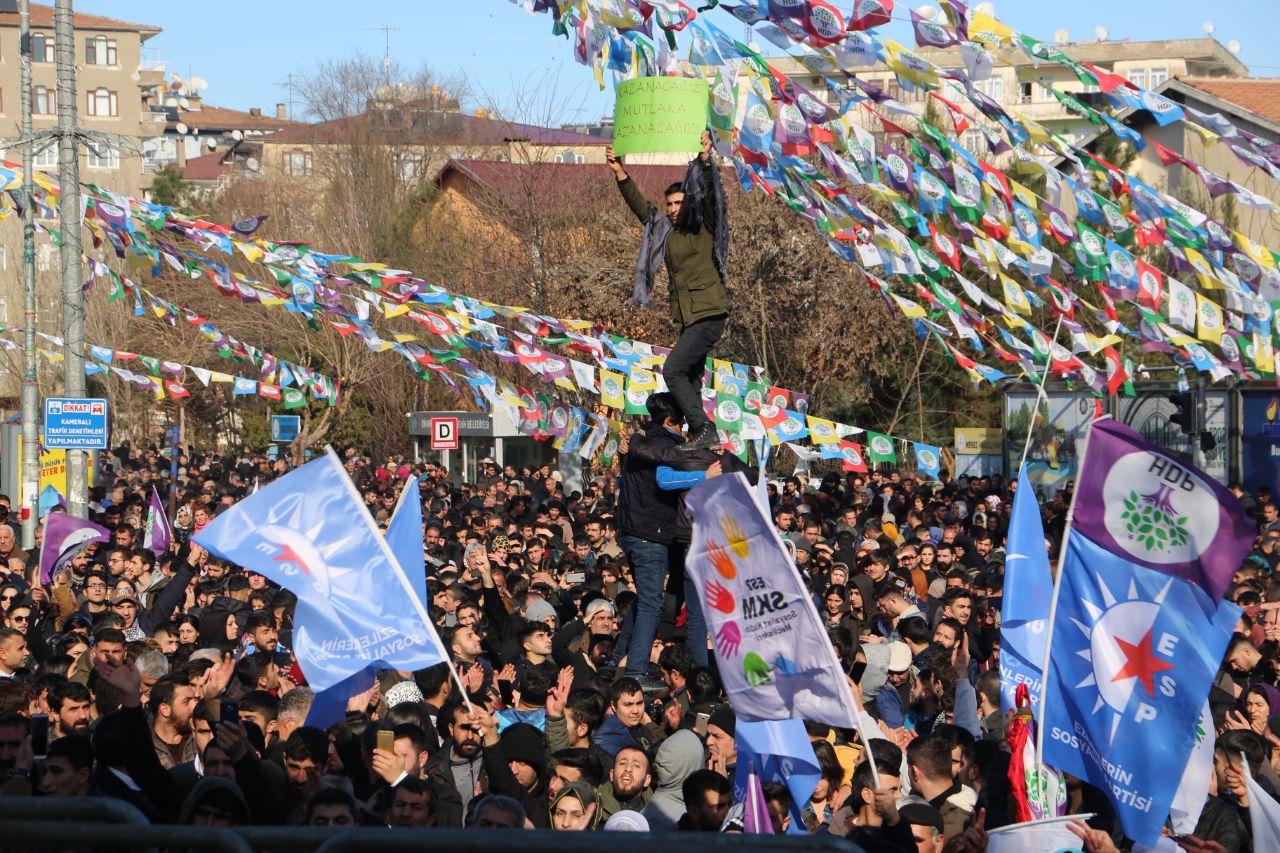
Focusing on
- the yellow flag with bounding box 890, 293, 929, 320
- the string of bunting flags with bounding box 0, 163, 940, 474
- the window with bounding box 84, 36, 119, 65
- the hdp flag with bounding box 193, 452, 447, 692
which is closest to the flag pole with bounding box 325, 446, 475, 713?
the hdp flag with bounding box 193, 452, 447, 692

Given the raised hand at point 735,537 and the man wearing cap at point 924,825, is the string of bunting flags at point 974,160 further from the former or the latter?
the man wearing cap at point 924,825

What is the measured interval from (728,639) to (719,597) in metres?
0.16

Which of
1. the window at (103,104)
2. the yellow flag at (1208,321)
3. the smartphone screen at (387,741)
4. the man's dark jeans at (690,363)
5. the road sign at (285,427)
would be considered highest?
the window at (103,104)

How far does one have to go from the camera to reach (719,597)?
6.50m

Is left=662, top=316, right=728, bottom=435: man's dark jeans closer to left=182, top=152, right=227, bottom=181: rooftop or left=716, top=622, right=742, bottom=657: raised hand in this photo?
left=716, top=622, right=742, bottom=657: raised hand

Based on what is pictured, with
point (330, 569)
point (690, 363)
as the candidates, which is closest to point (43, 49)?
point (690, 363)

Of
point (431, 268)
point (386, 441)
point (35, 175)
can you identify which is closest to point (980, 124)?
point (35, 175)

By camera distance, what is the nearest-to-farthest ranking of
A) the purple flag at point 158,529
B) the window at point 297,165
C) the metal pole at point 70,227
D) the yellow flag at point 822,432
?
the purple flag at point 158,529, the metal pole at point 70,227, the yellow flag at point 822,432, the window at point 297,165

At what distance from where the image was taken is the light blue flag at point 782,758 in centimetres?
656

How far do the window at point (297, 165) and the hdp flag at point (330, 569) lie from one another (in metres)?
52.3

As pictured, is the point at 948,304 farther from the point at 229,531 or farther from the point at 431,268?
the point at 431,268

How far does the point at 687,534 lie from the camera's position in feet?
33.8

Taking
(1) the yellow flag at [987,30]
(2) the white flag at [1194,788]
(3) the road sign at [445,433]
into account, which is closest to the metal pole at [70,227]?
(3) the road sign at [445,433]

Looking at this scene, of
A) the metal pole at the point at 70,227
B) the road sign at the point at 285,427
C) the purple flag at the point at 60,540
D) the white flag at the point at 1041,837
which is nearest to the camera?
the white flag at the point at 1041,837
